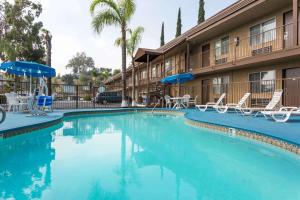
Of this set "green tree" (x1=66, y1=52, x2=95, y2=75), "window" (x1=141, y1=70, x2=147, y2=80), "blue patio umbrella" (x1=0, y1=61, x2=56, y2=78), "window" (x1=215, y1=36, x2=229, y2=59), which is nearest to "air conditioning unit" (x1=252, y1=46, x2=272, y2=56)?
"window" (x1=215, y1=36, x2=229, y2=59)

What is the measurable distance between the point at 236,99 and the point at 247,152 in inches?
419

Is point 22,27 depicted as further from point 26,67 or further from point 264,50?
point 264,50

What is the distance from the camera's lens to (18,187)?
3.18m

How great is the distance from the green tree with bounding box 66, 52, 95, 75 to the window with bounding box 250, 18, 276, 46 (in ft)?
253

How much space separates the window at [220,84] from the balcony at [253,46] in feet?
4.16

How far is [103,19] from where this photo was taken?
631 inches

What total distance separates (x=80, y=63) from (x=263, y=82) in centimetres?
8010

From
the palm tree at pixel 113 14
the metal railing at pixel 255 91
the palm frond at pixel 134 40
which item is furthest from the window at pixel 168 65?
the palm tree at pixel 113 14

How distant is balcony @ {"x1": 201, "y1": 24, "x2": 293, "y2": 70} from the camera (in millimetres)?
11492

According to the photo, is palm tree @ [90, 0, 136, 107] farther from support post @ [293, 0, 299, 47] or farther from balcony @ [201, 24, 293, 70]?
support post @ [293, 0, 299, 47]

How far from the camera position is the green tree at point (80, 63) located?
277 feet

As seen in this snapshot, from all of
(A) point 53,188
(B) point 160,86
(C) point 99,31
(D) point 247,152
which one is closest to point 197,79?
(B) point 160,86

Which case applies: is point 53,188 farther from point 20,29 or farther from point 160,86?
point 20,29

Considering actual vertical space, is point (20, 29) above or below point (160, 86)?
above
